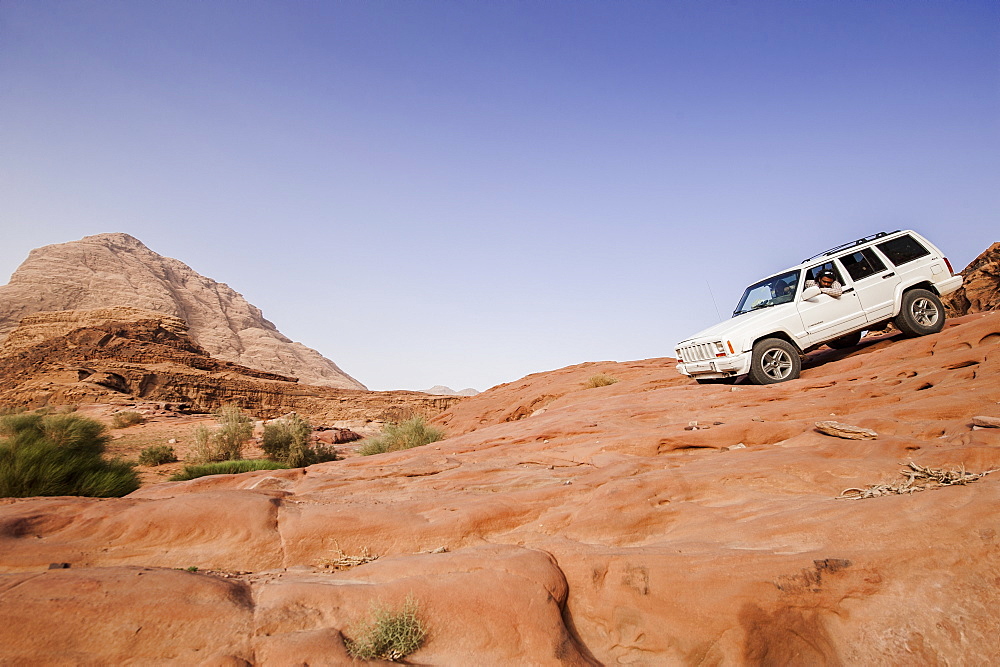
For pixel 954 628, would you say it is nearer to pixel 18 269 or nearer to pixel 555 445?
pixel 555 445

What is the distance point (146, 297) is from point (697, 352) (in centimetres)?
8697

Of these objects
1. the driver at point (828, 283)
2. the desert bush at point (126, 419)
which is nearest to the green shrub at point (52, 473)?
the driver at point (828, 283)

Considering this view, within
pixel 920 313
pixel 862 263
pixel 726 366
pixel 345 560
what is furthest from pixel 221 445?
pixel 920 313

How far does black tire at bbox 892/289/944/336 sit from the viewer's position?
1134cm

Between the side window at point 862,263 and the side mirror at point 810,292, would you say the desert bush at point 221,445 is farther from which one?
the side window at point 862,263

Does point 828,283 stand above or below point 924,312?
above

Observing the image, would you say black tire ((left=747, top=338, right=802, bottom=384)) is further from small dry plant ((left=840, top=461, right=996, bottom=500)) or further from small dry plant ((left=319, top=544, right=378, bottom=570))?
small dry plant ((left=319, top=544, right=378, bottom=570))

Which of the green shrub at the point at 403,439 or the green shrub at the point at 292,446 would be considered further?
the green shrub at the point at 292,446

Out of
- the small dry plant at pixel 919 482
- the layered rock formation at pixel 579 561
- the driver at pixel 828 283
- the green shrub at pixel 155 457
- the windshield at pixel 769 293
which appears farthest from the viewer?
the green shrub at pixel 155 457

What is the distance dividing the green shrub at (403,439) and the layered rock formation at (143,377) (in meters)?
17.3

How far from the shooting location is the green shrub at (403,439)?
16062 millimetres

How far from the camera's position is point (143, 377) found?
111 feet

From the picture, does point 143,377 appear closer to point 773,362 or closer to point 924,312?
point 773,362

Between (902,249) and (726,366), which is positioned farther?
(902,249)
